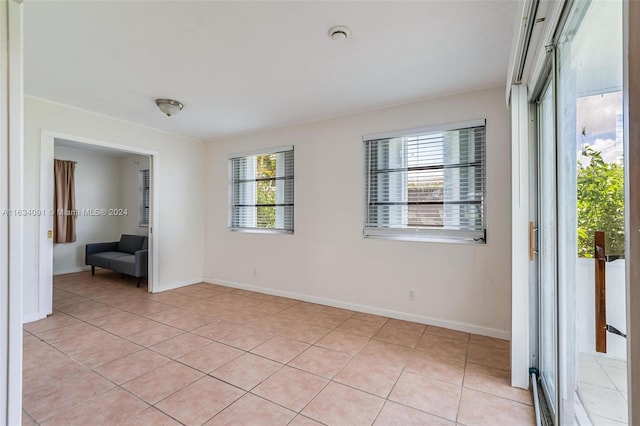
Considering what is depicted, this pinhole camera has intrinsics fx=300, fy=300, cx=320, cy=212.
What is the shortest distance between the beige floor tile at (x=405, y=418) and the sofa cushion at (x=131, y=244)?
216 inches

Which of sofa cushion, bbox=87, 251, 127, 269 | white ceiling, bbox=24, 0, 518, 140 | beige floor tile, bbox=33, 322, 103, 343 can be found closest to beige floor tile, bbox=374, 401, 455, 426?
white ceiling, bbox=24, 0, 518, 140

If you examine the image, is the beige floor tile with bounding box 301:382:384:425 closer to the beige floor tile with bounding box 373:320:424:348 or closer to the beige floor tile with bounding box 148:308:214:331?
the beige floor tile with bounding box 373:320:424:348

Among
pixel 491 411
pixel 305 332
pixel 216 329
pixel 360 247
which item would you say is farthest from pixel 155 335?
pixel 491 411

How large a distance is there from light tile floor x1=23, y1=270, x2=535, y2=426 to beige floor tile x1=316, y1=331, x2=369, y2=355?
0.01 m

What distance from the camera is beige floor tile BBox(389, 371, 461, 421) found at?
6.18 feet

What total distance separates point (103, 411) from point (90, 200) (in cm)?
597

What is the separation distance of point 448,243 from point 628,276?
2706mm

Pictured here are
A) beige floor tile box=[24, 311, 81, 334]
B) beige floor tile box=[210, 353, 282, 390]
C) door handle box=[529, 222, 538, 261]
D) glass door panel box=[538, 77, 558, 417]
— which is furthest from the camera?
beige floor tile box=[24, 311, 81, 334]

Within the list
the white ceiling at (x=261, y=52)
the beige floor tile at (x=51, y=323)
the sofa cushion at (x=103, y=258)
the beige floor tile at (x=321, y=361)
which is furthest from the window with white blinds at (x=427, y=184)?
the sofa cushion at (x=103, y=258)

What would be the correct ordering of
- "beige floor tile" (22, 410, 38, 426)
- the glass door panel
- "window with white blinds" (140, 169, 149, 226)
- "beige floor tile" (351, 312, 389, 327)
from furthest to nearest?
1. "window with white blinds" (140, 169, 149, 226)
2. "beige floor tile" (351, 312, 389, 327)
3. the glass door panel
4. "beige floor tile" (22, 410, 38, 426)

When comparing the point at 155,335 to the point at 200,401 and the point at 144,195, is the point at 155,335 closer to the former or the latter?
the point at 200,401

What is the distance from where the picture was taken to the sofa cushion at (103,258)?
17.9 feet

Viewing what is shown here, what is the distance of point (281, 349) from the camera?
2711 mm

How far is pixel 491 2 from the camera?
1810mm
